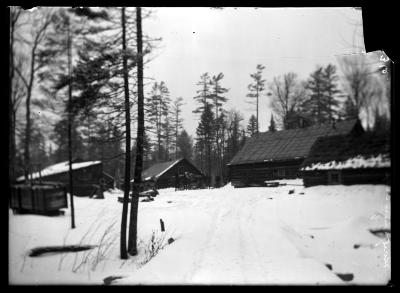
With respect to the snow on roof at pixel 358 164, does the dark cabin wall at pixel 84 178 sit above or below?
below

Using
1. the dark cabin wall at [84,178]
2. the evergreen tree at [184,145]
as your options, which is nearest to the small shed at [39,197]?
the dark cabin wall at [84,178]

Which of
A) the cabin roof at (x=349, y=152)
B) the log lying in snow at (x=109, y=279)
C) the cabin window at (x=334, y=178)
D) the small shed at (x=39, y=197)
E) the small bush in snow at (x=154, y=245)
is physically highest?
the cabin roof at (x=349, y=152)

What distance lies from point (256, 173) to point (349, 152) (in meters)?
0.92

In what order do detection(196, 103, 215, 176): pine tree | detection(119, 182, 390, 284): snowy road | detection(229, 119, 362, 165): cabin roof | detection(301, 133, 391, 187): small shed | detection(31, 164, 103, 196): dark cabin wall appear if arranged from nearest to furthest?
detection(119, 182, 390, 284): snowy road → detection(301, 133, 391, 187): small shed → detection(31, 164, 103, 196): dark cabin wall → detection(229, 119, 362, 165): cabin roof → detection(196, 103, 215, 176): pine tree

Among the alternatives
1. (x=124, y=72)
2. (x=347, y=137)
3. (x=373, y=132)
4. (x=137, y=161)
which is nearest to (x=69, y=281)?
(x=137, y=161)

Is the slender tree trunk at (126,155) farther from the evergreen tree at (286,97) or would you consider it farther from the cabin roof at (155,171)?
the evergreen tree at (286,97)

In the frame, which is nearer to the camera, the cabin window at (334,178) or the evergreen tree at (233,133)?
the cabin window at (334,178)

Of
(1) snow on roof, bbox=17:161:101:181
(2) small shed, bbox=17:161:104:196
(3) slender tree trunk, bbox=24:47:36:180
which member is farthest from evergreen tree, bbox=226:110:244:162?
Answer: (3) slender tree trunk, bbox=24:47:36:180

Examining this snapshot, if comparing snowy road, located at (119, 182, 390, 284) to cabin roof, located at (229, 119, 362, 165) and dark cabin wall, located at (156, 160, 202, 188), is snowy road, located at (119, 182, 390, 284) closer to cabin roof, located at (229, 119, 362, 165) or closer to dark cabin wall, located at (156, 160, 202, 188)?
dark cabin wall, located at (156, 160, 202, 188)

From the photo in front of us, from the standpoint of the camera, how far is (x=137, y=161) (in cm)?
283

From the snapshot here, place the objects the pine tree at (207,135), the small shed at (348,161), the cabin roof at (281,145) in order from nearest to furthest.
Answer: the small shed at (348,161), the cabin roof at (281,145), the pine tree at (207,135)

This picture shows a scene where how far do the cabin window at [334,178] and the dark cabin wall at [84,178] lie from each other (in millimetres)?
2302

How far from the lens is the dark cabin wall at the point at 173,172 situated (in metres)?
2.79

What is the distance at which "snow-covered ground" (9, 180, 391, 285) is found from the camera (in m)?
2.39
